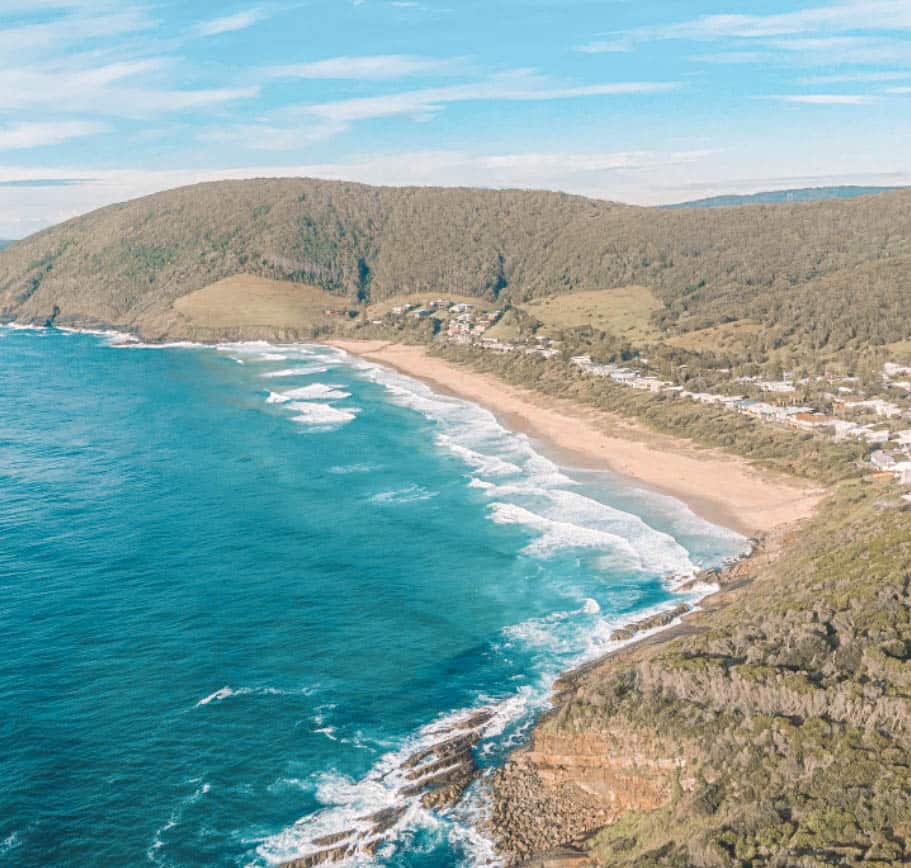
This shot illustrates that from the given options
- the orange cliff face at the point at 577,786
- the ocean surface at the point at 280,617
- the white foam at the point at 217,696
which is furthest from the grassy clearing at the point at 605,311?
the orange cliff face at the point at 577,786

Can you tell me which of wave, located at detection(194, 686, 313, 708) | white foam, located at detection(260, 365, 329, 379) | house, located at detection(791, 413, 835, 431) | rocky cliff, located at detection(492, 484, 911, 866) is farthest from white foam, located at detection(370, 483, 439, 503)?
white foam, located at detection(260, 365, 329, 379)

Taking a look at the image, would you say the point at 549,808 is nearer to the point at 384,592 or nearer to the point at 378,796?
the point at 378,796

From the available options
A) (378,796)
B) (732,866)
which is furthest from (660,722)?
(378,796)

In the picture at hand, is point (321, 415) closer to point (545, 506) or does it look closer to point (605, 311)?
point (545, 506)

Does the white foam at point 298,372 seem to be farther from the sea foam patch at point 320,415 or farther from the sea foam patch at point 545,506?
the sea foam patch at point 545,506

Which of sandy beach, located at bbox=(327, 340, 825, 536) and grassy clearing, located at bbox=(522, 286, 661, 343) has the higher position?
grassy clearing, located at bbox=(522, 286, 661, 343)

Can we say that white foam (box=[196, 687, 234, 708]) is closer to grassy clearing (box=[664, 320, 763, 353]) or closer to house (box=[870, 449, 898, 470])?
house (box=[870, 449, 898, 470])

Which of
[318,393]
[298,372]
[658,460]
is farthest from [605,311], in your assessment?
[658,460]
